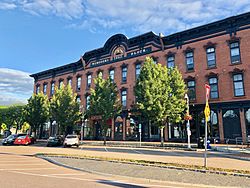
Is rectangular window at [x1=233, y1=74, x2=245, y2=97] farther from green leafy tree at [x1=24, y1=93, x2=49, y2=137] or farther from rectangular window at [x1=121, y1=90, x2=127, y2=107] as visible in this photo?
green leafy tree at [x1=24, y1=93, x2=49, y2=137]

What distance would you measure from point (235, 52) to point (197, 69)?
4555 millimetres

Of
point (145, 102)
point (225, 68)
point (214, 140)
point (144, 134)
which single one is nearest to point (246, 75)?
point (225, 68)

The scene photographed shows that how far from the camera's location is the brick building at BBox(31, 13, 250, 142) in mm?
25969

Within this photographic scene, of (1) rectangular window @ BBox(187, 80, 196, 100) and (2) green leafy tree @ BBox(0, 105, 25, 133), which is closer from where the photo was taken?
(1) rectangular window @ BBox(187, 80, 196, 100)

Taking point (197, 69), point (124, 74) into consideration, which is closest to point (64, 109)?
point (124, 74)

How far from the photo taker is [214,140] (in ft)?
86.6

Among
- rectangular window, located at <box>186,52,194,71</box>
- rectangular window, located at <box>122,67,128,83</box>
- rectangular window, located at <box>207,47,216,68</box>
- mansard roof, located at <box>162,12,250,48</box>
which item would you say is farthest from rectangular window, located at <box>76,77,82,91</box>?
rectangular window, located at <box>207,47,216,68</box>

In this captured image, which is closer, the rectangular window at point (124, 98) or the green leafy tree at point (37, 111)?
the rectangular window at point (124, 98)

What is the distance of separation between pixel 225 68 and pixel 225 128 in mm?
6685

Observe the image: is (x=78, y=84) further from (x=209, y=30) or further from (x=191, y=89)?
(x=209, y=30)

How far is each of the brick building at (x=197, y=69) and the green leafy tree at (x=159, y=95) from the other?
132 inches

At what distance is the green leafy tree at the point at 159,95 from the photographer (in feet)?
81.0

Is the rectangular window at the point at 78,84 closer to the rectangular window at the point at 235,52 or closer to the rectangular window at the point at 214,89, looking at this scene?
the rectangular window at the point at 214,89

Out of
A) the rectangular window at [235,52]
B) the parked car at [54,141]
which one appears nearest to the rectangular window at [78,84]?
the parked car at [54,141]
